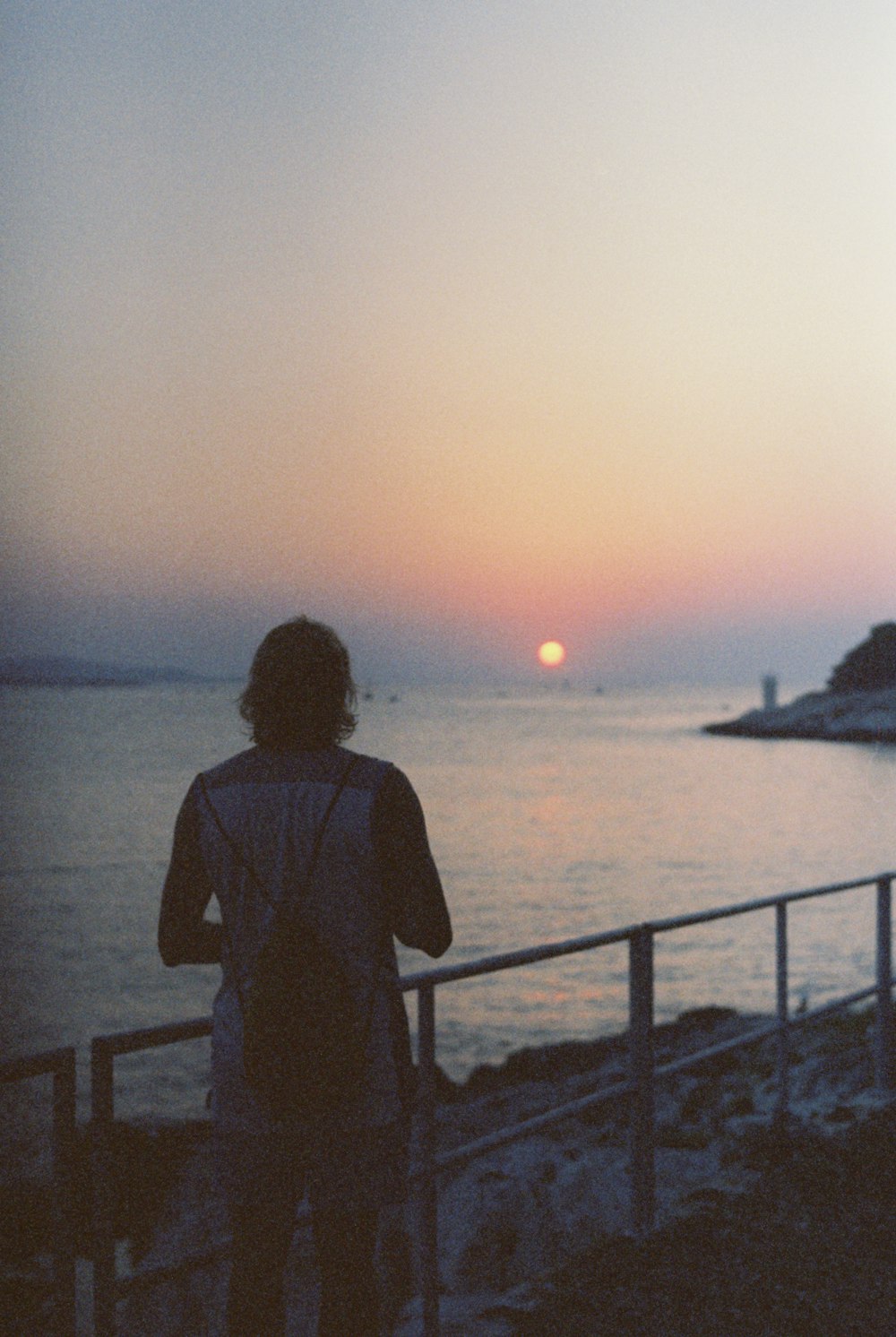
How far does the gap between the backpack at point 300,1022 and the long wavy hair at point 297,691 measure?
0.20 metres

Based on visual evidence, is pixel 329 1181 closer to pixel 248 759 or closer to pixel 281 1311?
pixel 281 1311

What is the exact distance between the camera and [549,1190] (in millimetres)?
9656

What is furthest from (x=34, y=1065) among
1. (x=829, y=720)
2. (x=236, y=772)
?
(x=829, y=720)

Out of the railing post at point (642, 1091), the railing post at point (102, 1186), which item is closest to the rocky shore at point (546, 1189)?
the railing post at point (642, 1091)

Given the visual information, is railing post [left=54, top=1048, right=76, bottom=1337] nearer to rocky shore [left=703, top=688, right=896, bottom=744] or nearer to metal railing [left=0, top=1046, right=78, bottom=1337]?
metal railing [left=0, top=1046, right=78, bottom=1337]

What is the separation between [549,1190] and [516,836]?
44262mm

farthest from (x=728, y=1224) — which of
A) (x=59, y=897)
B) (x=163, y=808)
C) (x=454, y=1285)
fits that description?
(x=163, y=808)

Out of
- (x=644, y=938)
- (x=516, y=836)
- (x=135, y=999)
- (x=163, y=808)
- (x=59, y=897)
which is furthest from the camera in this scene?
(x=163, y=808)

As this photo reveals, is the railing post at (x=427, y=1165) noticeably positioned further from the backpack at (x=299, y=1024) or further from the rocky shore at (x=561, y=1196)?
the backpack at (x=299, y=1024)

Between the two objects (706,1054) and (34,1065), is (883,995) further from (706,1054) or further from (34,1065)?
(34,1065)

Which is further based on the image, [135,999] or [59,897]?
[59,897]

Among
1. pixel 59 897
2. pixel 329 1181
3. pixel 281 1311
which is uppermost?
pixel 329 1181

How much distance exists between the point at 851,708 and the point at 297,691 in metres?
151

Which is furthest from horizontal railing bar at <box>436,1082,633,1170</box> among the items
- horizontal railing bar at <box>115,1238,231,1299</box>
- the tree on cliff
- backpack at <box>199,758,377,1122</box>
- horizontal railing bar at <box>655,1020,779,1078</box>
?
the tree on cliff
